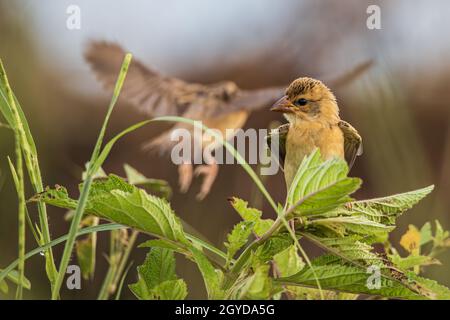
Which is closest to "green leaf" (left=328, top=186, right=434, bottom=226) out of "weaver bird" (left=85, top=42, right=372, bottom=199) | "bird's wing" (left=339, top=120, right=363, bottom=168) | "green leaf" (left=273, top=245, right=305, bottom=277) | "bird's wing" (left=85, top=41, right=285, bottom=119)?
"green leaf" (left=273, top=245, right=305, bottom=277)

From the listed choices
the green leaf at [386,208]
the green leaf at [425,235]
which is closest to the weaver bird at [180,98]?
the green leaf at [425,235]

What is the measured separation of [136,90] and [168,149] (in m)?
0.44

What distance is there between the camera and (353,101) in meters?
3.05

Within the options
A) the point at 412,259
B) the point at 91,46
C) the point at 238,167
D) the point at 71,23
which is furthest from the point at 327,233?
the point at 238,167

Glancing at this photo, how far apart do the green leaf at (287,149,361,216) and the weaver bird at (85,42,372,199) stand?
2.13m

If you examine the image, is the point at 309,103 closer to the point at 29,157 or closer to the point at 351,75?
the point at 29,157

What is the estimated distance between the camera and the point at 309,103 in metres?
1.24

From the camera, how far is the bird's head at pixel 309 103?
1.23 meters

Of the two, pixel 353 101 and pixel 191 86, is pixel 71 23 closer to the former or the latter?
pixel 191 86

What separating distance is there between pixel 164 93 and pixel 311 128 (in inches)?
70.9

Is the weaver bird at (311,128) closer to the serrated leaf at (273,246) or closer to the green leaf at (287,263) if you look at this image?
the green leaf at (287,263)

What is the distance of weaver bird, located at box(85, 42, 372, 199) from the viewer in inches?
109

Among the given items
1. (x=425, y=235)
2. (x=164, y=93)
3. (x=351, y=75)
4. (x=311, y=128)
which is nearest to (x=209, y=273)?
(x=425, y=235)

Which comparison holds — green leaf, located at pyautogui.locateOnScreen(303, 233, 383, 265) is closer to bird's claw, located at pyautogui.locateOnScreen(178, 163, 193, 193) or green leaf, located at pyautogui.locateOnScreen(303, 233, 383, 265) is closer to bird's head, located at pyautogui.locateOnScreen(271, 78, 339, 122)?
bird's head, located at pyautogui.locateOnScreen(271, 78, 339, 122)
